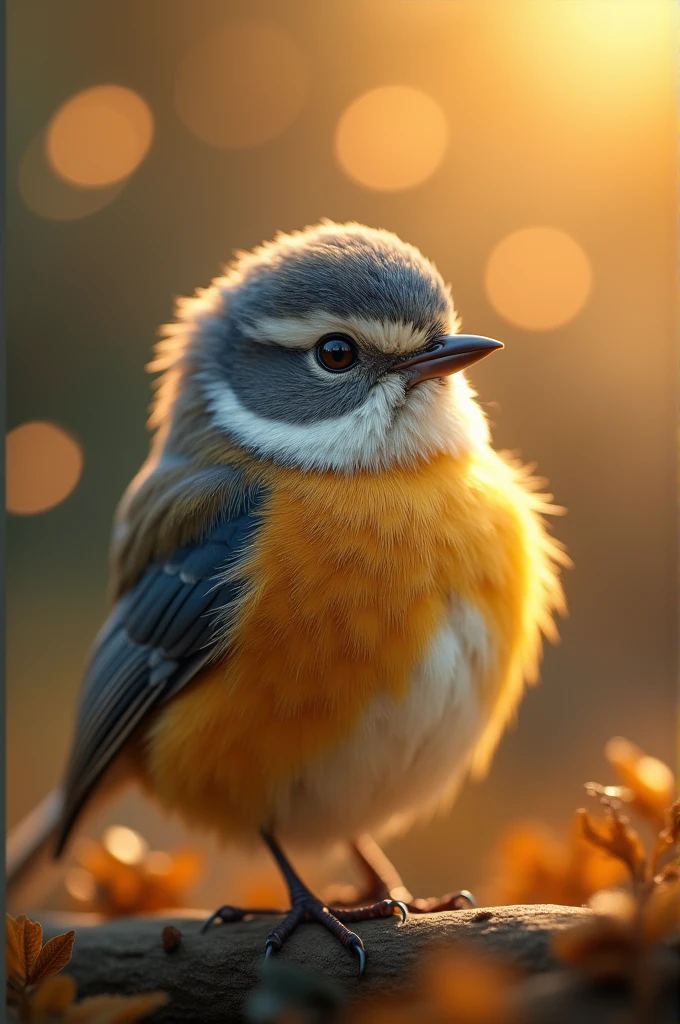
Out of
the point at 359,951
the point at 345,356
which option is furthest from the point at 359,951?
the point at 345,356

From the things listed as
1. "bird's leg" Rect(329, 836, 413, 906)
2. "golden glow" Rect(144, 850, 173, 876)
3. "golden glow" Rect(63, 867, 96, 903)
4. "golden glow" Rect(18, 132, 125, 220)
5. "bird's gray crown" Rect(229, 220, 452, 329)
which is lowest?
"bird's leg" Rect(329, 836, 413, 906)

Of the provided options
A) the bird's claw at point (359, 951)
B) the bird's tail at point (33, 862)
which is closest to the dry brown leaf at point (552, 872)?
the bird's claw at point (359, 951)

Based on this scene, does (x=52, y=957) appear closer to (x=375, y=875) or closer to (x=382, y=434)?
(x=382, y=434)

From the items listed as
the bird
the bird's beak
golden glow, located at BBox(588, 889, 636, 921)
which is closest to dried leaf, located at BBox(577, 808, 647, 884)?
golden glow, located at BBox(588, 889, 636, 921)

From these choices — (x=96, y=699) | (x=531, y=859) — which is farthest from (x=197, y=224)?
(x=531, y=859)

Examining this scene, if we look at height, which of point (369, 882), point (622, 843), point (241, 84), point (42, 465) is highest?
point (241, 84)

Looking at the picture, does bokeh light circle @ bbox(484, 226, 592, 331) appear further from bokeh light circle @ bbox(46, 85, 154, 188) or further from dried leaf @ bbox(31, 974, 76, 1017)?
dried leaf @ bbox(31, 974, 76, 1017)
